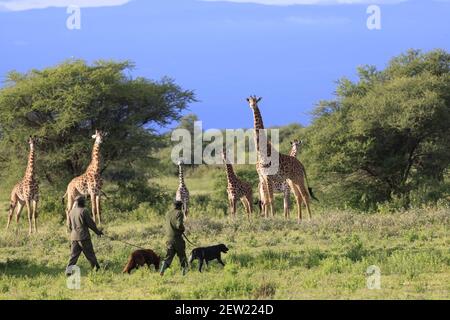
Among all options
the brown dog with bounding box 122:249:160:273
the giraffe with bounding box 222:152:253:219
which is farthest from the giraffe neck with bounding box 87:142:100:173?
the brown dog with bounding box 122:249:160:273

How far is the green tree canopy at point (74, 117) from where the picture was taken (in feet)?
88.4

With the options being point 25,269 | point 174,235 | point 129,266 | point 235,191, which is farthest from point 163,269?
point 235,191

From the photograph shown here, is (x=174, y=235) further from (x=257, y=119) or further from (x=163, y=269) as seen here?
(x=257, y=119)

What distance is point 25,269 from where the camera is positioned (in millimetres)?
14109

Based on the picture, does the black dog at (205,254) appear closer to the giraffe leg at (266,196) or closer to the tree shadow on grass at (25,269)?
the tree shadow on grass at (25,269)

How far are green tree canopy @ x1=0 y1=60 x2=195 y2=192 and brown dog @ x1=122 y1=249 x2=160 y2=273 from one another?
45.7ft

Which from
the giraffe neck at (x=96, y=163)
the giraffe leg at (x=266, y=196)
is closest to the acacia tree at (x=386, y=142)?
the giraffe leg at (x=266, y=196)

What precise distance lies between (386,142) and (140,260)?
15.2 meters

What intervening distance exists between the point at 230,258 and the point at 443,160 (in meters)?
14.6

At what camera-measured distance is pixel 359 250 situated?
14336 millimetres

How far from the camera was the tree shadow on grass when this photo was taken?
13.6 metres

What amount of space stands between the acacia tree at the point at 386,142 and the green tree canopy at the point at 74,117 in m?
5.98
